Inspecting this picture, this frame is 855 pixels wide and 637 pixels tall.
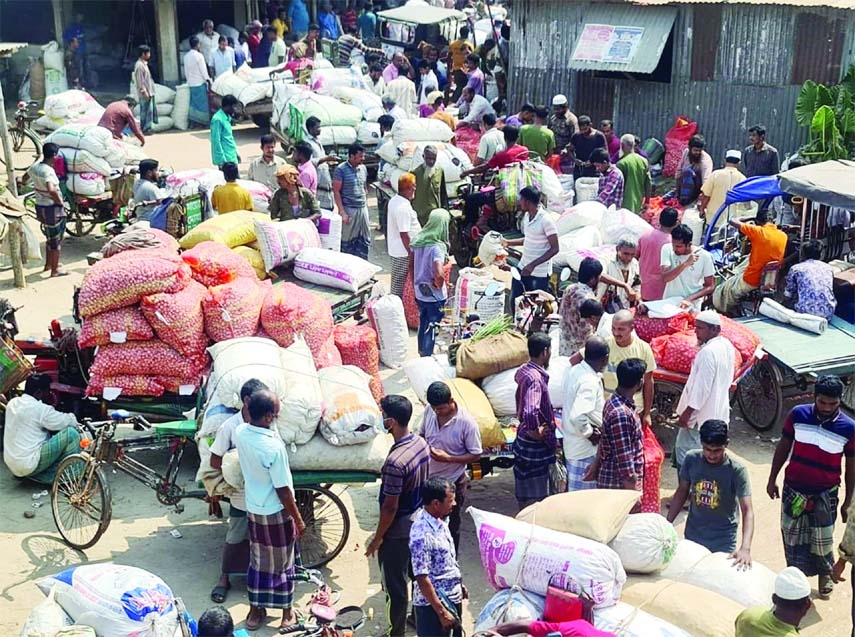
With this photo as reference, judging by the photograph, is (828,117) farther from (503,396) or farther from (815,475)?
(815,475)

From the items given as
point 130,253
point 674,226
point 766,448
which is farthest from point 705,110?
point 130,253

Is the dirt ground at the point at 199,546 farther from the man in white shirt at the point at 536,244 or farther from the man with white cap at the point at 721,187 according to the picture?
the man with white cap at the point at 721,187

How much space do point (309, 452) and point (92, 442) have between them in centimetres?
155

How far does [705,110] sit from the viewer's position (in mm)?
15266

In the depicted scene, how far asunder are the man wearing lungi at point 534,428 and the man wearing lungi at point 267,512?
1.41 metres

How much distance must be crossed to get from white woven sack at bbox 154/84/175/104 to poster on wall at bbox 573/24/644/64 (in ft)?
25.2

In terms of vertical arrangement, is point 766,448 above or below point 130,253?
below

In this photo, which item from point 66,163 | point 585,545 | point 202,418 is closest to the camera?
point 585,545

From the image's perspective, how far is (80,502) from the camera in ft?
23.1

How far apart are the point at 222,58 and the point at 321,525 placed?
14692 millimetres

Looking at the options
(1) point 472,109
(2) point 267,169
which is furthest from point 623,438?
(1) point 472,109

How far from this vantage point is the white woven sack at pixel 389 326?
9.48 meters

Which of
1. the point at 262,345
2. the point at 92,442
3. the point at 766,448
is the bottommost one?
the point at 766,448

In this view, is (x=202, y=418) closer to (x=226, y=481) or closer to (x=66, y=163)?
(x=226, y=481)
